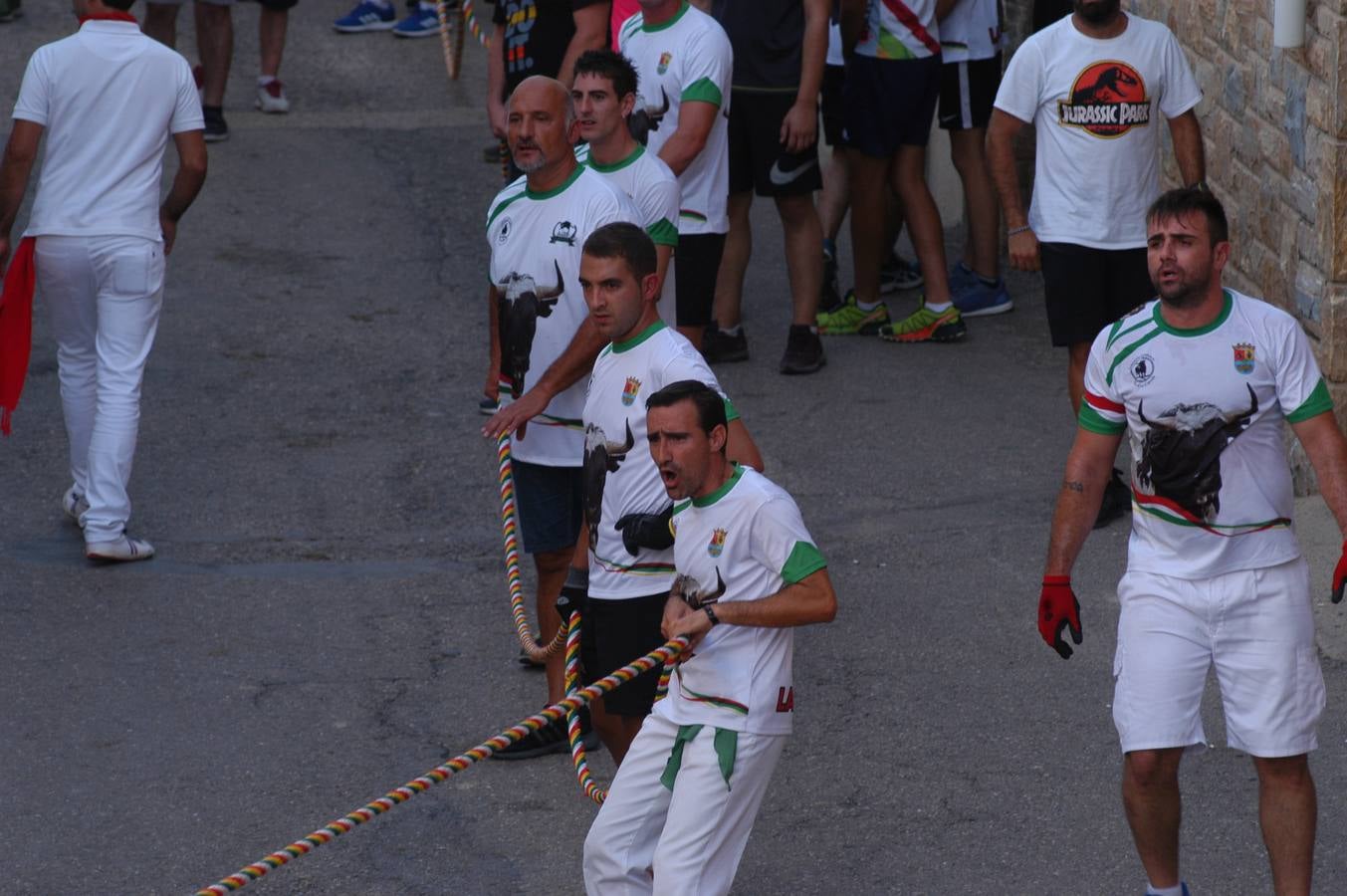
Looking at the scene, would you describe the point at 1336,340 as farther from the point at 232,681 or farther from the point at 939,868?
the point at 232,681

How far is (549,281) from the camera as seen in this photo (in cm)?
561

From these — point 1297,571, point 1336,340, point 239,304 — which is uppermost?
point 1297,571

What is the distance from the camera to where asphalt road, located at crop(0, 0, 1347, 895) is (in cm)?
514

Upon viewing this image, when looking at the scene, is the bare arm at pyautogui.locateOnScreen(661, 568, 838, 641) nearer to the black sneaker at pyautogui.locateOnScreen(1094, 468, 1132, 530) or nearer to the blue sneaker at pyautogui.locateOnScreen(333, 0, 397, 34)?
the black sneaker at pyautogui.locateOnScreen(1094, 468, 1132, 530)

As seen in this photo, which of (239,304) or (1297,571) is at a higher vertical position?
(1297,571)

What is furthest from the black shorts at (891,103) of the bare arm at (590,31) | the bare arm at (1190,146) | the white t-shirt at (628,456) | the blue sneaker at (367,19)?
the blue sneaker at (367,19)

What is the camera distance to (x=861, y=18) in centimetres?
915

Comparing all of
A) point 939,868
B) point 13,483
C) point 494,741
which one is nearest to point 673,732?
point 494,741

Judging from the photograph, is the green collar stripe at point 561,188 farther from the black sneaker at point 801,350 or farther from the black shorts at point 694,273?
the black sneaker at point 801,350

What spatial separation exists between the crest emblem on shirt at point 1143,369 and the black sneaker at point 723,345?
4636 mm

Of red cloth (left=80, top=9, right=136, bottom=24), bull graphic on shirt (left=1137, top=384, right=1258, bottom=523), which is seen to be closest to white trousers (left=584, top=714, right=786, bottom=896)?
bull graphic on shirt (left=1137, top=384, right=1258, bottom=523)

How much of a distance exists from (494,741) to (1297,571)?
195 cm

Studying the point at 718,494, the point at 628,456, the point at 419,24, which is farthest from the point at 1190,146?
the point at 419,24

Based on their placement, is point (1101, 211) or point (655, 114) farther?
point (655, 114)
